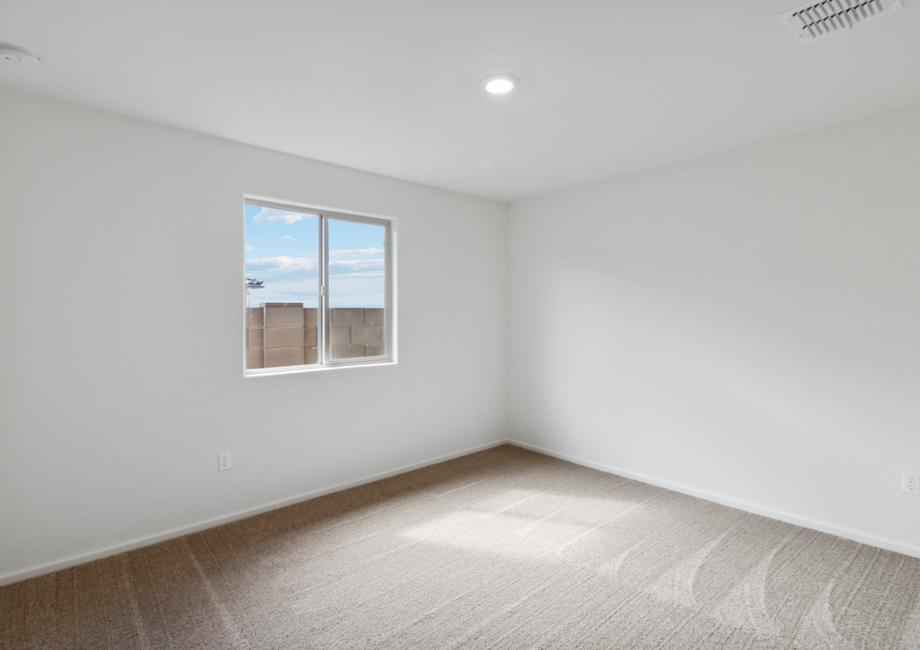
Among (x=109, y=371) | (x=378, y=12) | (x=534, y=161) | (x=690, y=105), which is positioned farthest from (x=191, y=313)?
(x=690, y=105)

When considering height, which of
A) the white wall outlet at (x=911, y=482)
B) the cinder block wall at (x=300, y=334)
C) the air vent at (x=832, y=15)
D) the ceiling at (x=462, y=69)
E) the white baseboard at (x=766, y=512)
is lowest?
the white baseboard at (x=766, y=512)

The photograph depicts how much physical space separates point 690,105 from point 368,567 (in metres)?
2.90

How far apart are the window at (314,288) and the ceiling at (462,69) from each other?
2.01 feet

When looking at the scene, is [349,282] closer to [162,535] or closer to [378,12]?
[162,535]

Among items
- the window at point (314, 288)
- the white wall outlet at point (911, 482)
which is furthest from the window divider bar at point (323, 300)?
the white wall outlet at point (911, 482)

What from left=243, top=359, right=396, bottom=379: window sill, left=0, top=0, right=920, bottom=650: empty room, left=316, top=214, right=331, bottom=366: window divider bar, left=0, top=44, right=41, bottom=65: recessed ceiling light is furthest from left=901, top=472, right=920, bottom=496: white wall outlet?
left=0, top=44, right=41, bottom=65: recessed ceiling light

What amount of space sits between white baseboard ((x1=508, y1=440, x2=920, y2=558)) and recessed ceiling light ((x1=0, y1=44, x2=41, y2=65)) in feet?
13.7

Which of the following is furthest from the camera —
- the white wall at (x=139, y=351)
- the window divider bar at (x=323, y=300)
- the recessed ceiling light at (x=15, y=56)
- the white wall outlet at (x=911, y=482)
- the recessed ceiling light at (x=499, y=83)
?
the window divider bar at (x=323, y=300)

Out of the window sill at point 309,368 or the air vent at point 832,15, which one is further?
the window sill at point 309,368

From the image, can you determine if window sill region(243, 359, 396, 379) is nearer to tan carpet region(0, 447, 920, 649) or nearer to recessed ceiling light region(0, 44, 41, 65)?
tan carpet region(0, 447, 920, 649)

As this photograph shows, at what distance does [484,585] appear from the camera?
230 cm

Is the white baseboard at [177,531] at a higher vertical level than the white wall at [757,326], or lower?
lower

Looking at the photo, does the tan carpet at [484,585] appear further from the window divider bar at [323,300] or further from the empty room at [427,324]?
the window divider bar at [323,300]

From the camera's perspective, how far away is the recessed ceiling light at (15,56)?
6.37ft
